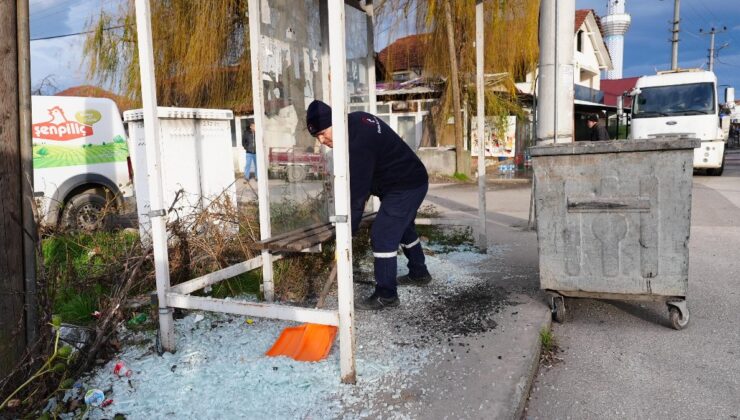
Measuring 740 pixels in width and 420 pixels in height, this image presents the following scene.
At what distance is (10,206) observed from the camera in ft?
8.30

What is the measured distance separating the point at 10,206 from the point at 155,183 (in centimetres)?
90

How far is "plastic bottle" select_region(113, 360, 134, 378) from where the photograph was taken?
3020mm

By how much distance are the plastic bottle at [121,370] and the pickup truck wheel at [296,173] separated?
6.38ft

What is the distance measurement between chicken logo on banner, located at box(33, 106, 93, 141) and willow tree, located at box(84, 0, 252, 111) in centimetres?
596

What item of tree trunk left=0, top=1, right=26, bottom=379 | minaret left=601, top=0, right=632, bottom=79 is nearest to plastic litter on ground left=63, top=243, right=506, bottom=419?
tree trunk left=0, top=1, right=26, bottom=379

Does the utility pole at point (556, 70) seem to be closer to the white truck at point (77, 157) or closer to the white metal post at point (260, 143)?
the white metal post at point (260, 143)

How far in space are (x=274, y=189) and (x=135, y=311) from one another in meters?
1.36

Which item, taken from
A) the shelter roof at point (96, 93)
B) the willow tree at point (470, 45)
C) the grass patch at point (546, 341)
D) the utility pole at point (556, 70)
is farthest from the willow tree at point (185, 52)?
the grass patch at point (546, 341)

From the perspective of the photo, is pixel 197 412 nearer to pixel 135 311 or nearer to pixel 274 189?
pixel 135 311

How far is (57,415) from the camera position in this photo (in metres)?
2.53

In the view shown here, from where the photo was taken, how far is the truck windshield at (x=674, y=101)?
14.1 meters

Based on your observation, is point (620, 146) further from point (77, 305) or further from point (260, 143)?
point (77, 305)

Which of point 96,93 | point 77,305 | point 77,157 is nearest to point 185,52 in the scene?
point 96,93

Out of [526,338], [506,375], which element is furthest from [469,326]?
[506,375]
